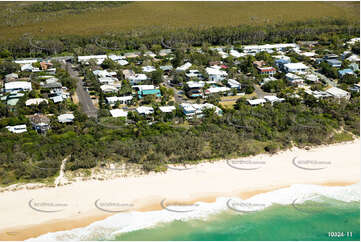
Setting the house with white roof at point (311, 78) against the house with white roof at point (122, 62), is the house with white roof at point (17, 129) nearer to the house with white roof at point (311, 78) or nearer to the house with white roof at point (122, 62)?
the house with white roof at point (122, 62)

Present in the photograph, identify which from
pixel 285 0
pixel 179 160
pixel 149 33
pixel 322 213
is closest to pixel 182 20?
pixel 149 33

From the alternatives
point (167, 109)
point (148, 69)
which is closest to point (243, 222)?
point (167, 109)

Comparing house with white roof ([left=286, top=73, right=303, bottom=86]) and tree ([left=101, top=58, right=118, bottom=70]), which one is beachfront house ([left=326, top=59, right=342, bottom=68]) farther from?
tree ([left=101, top=58, right=118, bottom=70])

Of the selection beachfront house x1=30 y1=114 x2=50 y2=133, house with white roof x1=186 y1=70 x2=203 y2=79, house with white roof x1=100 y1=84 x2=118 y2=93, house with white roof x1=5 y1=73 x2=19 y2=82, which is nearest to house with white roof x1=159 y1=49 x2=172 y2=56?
house with white roof x1=186 y1=70 x2=203 y2=79

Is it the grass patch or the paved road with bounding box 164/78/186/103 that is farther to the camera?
the grass patch

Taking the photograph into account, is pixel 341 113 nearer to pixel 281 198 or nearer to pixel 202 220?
pixel 281 198

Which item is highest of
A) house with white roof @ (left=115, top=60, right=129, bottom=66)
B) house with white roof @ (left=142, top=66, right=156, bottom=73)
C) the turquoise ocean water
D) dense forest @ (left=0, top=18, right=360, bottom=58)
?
dense forest @ (left=0, top=18, right=360, bottom=58)

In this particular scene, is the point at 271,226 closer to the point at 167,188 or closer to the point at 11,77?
the point at 167,188
